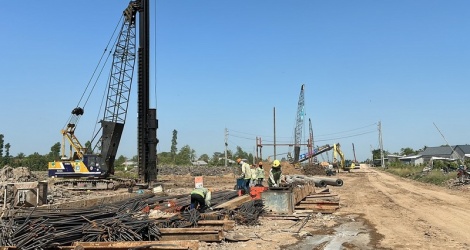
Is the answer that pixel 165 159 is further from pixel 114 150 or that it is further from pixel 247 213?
pixel 247 213

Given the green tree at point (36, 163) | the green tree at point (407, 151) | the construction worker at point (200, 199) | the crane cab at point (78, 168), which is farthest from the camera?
the green tree at point (407, 151)

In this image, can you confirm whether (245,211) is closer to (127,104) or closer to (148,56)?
(148,56)

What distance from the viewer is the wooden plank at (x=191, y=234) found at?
8.67 m

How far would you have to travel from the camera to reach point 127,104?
104 ft

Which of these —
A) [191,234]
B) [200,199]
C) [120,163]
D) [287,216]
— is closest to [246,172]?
[287,216]

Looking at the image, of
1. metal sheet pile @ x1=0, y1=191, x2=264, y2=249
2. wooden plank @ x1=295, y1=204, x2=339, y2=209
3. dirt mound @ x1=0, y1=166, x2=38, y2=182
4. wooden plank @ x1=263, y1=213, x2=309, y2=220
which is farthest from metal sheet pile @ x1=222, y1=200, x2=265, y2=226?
dirt mound @ x1=0, y1=166, x2=38, y2=182

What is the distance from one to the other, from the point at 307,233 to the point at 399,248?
91.0 inches

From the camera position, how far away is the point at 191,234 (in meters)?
8.81

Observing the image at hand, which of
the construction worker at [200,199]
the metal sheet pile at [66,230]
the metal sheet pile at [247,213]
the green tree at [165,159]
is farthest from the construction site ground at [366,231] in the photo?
the green tree at [165,159]

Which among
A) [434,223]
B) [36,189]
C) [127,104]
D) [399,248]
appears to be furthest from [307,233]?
[127,104]

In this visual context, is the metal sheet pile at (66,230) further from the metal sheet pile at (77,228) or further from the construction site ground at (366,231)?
the construction site ground at (366,231)

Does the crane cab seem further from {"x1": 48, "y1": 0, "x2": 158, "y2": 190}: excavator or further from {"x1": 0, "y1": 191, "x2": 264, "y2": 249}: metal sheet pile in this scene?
{"x1": 0, "y1": 191, "x2": 264, "y2": 249}: metal sheet pile

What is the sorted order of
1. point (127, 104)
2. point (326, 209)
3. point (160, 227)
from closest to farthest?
point (160, 227), point (326, 209), point (127, 104)

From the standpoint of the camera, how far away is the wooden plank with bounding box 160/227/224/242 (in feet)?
28.5
